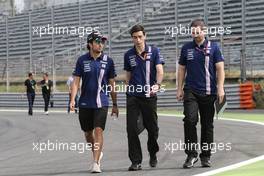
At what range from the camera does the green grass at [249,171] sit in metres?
7.79

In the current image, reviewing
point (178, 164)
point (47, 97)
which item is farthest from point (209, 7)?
point (178, 164)

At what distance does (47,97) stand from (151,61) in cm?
1654

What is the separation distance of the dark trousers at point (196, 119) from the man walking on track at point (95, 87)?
1010 millimetres

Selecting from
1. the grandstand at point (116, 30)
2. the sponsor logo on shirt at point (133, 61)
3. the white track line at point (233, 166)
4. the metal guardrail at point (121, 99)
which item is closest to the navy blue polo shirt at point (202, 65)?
the sponsor logo on shirt at point (133, 61)

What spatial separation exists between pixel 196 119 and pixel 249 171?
0.93 meters

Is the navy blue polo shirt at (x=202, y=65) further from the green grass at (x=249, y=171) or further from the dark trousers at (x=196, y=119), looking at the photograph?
the green grass at (x=249, y=171)

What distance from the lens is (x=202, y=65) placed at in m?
8.34

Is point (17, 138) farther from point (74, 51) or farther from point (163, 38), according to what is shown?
point (74, 51)

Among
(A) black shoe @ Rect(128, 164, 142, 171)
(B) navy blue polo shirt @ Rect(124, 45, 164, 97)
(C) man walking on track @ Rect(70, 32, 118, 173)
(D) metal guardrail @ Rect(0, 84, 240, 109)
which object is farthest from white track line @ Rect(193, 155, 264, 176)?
(D) metal guardrail @ Rect(0, 84, 240, 109)

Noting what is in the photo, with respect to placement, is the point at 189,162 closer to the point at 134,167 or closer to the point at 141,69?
the point at 134,167

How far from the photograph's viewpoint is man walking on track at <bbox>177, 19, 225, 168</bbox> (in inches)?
328

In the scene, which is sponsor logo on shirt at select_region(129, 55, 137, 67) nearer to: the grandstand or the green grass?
the green grass

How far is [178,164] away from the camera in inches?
344

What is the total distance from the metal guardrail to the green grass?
15603 mm
